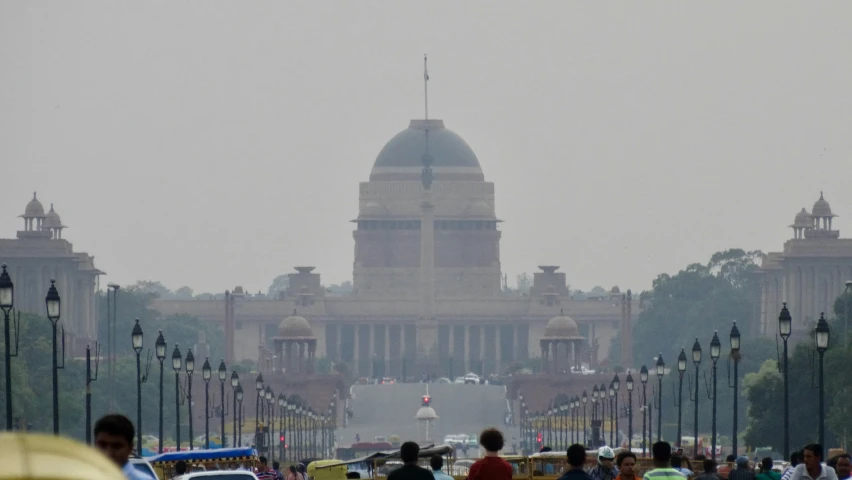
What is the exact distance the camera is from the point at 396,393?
395ft

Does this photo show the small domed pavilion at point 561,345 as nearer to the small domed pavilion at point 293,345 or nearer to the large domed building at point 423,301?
the large domed building at point 423,301

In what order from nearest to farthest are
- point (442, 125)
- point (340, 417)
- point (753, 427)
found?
1. point (753, 427)
2. point (340, 417)
3. point (442, 125)

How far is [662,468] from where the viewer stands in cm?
1212

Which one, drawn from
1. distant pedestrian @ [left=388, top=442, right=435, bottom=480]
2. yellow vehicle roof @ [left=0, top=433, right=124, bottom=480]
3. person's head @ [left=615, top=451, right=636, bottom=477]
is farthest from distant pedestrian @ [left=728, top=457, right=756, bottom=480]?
yellow vehicle roof @ [left=0, top=433, right=124, bottom=480]

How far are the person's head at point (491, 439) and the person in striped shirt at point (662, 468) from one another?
3.13 ft

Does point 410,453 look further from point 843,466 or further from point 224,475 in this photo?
point 224,475

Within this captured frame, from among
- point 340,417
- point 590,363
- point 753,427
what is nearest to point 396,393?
point 340,417

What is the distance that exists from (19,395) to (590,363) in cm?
7570

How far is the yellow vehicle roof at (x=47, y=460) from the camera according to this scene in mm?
3609

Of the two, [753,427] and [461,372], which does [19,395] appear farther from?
[461,372]

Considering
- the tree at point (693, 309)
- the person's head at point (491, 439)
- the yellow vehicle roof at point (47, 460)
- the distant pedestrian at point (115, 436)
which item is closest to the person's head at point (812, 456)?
the person's head at point (491, 439)

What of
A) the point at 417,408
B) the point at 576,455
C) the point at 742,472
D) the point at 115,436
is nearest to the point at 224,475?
the point at 742,472

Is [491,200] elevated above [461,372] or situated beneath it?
elevated above

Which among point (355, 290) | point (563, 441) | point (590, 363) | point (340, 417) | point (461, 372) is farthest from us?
point (355, 290)
